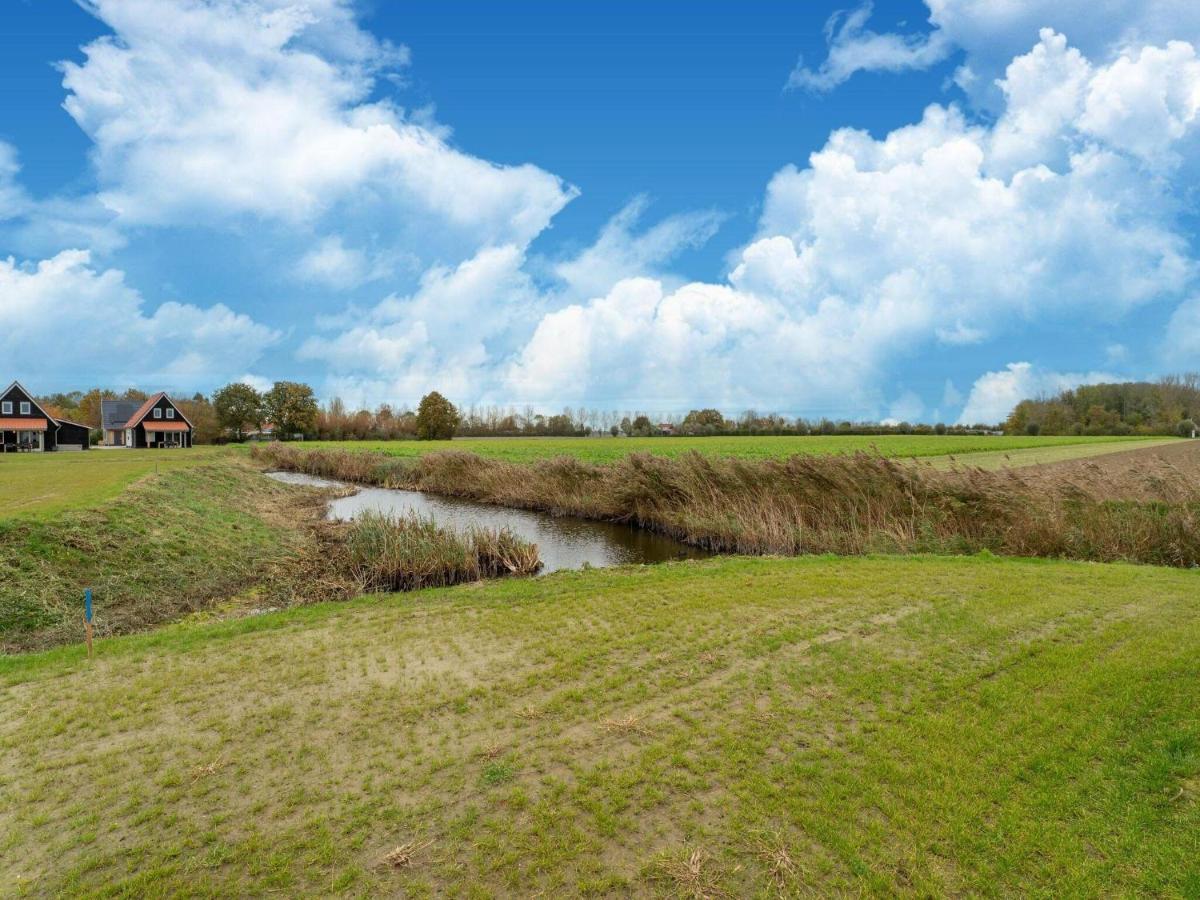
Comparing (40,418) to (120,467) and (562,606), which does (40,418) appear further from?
(562,606)

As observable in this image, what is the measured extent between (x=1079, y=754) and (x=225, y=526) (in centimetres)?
1741

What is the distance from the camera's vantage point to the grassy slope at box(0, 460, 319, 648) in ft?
29.3

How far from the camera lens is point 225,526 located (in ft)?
52.9

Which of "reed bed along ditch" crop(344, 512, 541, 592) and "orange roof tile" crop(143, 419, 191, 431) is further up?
"orange roof tile" crop(143, 419, 191, 431)

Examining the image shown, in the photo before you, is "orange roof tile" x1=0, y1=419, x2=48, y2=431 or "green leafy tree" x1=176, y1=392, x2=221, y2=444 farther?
"green leafy tree" x1=176, y1=392, x2=221, y2=444

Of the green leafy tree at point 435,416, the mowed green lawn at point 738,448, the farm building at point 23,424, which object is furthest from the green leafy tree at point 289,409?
the farm building at point 23,424

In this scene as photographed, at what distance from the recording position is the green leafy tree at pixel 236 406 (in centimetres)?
7319

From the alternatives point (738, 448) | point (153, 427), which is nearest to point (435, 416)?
point (153, 427)

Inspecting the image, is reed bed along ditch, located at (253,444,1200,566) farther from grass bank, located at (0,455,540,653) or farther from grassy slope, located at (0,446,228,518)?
grassy slope, located at (0,446,228,518)

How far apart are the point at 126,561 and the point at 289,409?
230 feet

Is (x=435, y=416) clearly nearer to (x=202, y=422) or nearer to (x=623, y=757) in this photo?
(x=202, y=422)

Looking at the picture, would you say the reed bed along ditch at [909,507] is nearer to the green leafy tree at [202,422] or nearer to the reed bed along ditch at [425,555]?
the reed bed along ditch at [425,555]

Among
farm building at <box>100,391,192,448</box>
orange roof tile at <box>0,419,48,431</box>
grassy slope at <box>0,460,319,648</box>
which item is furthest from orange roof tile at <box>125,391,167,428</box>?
grassy slope at <box>0,460,319,648</box>

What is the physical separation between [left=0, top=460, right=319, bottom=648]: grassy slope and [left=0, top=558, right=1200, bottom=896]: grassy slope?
2700 millimetres
